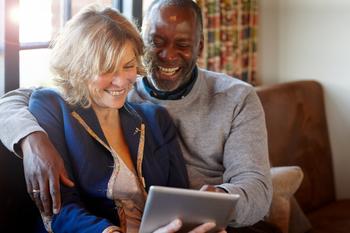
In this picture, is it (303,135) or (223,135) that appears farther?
(303,135)

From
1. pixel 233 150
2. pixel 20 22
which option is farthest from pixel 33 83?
pixel 233 150

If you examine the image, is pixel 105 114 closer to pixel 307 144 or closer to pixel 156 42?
pixel 156 42

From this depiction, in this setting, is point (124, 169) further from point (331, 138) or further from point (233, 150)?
point (331, 138)

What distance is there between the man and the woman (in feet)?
0.51

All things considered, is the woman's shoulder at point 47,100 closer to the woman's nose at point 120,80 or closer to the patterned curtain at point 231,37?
the woman's nose at point 120,80

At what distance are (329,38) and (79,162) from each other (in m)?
1.86

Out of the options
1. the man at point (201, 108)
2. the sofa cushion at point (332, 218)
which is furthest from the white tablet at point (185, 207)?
the sofa cushion at point (332, 218)

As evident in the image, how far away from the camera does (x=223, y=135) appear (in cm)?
196

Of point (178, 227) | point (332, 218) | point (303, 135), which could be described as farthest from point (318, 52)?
point (178, 227)

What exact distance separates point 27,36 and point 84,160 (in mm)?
746

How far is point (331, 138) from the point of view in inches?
126

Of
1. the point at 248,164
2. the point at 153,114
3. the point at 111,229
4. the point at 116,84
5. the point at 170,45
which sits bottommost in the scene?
the point at 111,229

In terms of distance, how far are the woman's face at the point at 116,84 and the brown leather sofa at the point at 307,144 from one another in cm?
106

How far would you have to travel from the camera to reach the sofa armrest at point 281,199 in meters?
2.24
